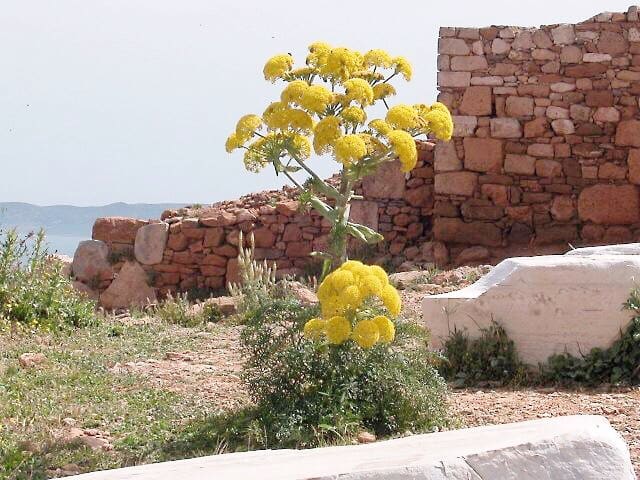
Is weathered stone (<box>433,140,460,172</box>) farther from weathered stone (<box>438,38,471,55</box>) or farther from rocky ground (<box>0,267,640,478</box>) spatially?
rocky ground (<box>0,267,640,478</box>)

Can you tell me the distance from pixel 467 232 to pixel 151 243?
169 inches

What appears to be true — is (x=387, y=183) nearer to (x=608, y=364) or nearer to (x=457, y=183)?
(x=457, y=183)

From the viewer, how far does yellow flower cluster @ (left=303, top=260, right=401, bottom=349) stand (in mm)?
6152

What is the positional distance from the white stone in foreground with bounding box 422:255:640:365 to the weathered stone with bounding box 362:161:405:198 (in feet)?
21.9

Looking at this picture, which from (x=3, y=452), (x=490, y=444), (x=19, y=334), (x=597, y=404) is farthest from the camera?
(x=19, y=334)

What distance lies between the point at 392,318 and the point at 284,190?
909 centimetres

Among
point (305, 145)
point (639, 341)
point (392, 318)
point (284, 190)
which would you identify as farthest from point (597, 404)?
point (284, 190)

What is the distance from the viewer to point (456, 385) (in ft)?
24.8

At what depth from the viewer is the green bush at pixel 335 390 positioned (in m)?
6.15

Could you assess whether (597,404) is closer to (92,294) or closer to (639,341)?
(639,341)

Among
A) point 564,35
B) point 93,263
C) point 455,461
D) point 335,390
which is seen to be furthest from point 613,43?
point 455,461

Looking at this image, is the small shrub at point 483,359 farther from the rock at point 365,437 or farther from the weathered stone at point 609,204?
the weathered stone at point 609,204

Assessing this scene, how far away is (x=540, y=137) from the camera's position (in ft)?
45.5

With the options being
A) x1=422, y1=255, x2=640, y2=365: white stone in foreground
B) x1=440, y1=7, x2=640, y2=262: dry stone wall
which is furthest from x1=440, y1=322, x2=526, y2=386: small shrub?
x1=440, y1=7, x2=640, y2=262: dry stone wall
